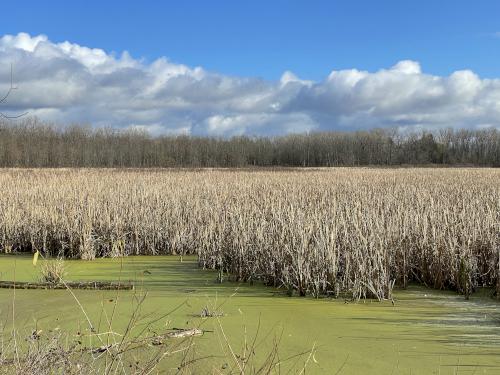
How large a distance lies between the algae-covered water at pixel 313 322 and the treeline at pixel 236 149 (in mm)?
40510

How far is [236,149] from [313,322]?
50050mm

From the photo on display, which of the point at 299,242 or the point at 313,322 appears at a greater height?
the point at 299,242

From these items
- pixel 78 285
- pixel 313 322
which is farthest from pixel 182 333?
pixel 78 285

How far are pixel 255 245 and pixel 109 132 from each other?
5167cm

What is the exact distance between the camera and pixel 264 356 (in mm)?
2762

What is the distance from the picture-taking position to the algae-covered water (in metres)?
2.75

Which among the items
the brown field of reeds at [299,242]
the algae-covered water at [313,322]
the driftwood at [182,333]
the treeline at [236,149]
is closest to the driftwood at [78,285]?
the algae-covered water at [313,322]

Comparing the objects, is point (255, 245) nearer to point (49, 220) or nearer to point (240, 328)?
point (240, 328)

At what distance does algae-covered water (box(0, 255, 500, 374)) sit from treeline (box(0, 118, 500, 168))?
4051cm

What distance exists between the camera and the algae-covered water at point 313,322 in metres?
2.75

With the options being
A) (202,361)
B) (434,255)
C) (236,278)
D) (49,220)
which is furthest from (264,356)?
(49,220)

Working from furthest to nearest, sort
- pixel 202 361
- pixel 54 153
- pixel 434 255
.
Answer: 1. pixel 54 153
2. pixel 434 255
3. pixel 202 361

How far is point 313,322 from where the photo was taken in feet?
11.6

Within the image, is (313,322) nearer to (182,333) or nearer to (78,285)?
(182,333)
